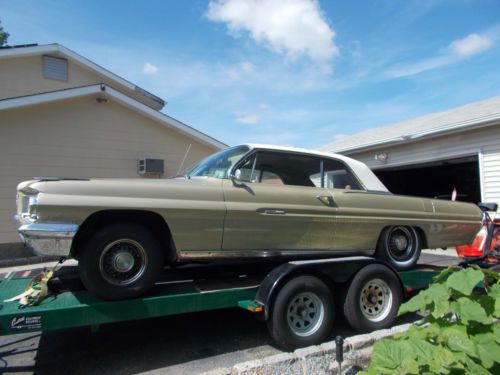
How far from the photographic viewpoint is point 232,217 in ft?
13.4

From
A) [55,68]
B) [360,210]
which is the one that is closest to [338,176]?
[360,210]

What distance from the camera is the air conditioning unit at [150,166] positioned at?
479 inches

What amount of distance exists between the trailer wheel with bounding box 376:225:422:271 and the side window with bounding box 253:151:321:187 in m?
1.23

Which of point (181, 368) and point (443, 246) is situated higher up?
point (443, 246)

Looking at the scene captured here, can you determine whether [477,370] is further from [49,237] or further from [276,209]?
[49,237]

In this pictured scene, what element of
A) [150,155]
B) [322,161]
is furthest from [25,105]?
[322,161]

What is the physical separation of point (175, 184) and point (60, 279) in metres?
1.64

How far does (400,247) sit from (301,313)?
6.55 feet

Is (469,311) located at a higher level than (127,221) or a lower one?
lower

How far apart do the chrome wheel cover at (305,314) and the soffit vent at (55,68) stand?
13.5 meters

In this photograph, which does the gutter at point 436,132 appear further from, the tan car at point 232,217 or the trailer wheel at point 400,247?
the trailer wheel at point 400,247

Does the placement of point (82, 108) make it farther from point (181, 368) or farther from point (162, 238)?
point (181, 368)

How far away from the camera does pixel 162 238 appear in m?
4.00

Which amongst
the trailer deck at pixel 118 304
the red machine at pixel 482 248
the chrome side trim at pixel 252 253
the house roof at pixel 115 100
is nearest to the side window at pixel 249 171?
the chrome side trim at pixel 252 253
